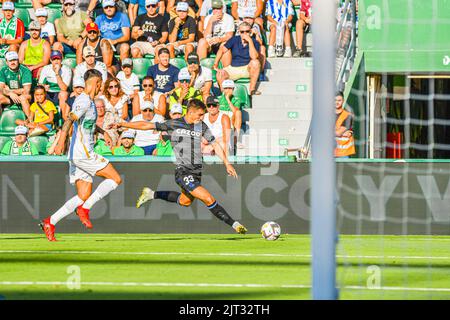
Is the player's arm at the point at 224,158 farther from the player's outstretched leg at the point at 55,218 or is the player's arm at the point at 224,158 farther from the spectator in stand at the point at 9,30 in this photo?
the spectator in stand at the point at 9,30

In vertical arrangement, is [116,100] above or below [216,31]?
below

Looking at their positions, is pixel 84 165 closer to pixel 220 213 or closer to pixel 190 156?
pixel 190 156

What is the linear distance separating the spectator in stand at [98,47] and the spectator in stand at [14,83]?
1017 mm

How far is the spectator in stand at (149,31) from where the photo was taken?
63.5ft

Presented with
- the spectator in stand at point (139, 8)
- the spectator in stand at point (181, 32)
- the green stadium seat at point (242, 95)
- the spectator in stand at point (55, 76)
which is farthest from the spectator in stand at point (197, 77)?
the spectator in stand at point (55, 76)

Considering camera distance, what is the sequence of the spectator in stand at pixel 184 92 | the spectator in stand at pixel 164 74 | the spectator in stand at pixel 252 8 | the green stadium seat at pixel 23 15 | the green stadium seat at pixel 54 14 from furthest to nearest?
1. the green stadium seat at pixel 23 15
2. the green stadium seat at pixel 54 14
3. the spectator in stand at pixel 252 8
4. the spectator in stand at pixel 164 74
5. the spectator in stand at pixel 184 92

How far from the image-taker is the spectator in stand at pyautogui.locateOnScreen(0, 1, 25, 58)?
19656 millimetres

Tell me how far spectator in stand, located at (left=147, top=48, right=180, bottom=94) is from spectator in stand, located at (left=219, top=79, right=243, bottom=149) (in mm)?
907

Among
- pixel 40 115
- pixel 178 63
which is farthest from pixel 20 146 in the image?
pixel 178 63

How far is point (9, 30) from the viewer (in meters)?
→ 19.8

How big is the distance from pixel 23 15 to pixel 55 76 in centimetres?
211

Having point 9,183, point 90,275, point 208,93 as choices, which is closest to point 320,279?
point 90,275

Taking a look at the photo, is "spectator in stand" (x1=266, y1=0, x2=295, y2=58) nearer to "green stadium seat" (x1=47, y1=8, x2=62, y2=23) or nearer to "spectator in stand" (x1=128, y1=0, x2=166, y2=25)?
"spectator in stand" (x1=128, y1=0, x2=166, y2=25)
